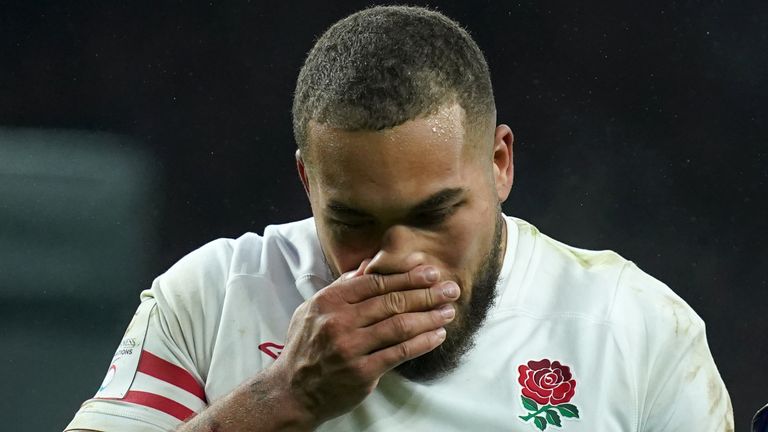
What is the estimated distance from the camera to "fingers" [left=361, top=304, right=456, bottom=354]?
1254 millimetres

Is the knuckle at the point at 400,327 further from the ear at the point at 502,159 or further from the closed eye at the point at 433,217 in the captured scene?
the ear at the point at 502,159

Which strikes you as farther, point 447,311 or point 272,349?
point 272,349

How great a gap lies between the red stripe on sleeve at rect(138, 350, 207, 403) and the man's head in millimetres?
244

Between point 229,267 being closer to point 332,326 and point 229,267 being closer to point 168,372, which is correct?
point 168,372

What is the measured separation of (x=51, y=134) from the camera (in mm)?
2688

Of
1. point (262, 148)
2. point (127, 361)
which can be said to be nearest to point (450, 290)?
point (127, 361)

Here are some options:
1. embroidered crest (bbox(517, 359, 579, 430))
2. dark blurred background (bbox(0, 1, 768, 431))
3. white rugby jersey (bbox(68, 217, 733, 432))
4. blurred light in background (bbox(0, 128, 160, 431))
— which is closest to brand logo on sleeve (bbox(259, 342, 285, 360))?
white rugby jersey (bbox(68, 217, 733, 432))

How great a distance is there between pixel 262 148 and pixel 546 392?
A: 133 centimetres

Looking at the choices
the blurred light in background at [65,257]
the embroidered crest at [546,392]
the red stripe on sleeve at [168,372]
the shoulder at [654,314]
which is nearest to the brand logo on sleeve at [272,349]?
the red stripe on sleeve at [168,372]

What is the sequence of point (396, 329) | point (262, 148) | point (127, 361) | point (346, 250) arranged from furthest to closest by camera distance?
point (262, 148), point (127, 361), point (346, 250), point (396, 329)

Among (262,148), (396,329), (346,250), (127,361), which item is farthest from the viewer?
(262,148)

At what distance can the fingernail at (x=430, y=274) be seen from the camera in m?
1.28

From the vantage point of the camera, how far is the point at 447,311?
50.7 inches

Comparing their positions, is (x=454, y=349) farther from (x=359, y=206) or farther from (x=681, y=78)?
(x=681, y=78)
